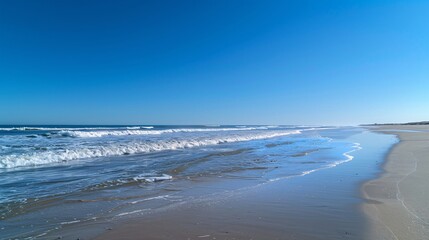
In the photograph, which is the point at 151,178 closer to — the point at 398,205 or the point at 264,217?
the point at 264,217

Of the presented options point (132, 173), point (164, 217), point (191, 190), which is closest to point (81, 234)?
point (164, 217)

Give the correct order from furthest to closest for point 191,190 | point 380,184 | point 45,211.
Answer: point 380,184
point 191,190
point 45,211

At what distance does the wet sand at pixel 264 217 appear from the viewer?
4.24 meters

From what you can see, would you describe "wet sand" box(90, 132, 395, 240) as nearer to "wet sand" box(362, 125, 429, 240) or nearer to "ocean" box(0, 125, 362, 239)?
"wet sand" box(362, 125, 429, 240)

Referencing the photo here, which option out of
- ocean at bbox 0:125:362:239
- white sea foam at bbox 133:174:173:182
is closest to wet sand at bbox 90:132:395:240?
ocean at bbox 0:125:362:239

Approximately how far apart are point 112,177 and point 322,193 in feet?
20.5

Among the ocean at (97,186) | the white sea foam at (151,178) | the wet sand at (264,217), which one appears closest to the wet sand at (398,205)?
the wet sand at (264,217)

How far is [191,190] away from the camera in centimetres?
730

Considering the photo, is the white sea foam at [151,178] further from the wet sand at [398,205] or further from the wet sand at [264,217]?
the wet sand at [398,205]

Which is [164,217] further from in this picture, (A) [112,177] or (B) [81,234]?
(A) [112,177]

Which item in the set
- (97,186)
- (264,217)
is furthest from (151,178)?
(264,217)

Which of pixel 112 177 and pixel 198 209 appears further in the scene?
pixel 112 177

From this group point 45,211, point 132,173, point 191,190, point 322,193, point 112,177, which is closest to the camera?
point 45,211

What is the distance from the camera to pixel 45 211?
17.8 ft
